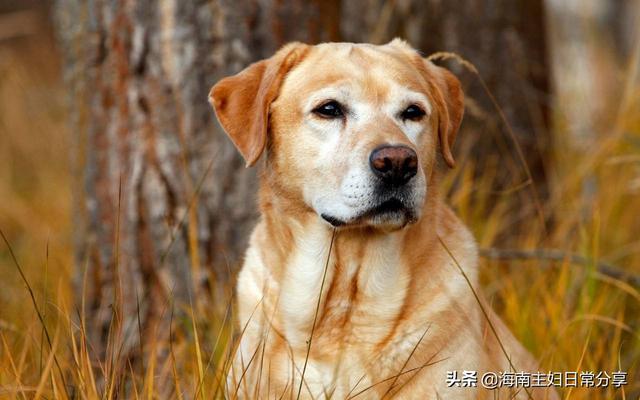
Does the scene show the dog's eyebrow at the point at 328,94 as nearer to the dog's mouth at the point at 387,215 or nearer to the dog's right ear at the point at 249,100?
the dog's right ear at the point at 249,100

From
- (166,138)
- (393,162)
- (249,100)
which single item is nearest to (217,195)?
(166,138)

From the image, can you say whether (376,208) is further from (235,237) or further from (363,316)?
(235,237)

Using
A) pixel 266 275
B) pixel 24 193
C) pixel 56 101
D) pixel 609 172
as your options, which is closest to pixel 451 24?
pixel 609 172

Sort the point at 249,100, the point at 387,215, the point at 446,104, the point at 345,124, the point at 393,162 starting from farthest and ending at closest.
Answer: the point at 446,104
the point at 249,100
the point at 345,124
the point at 387,215
the point at 393,162

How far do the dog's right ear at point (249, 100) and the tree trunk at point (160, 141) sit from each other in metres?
0.79

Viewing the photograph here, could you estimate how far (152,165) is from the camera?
159 inches

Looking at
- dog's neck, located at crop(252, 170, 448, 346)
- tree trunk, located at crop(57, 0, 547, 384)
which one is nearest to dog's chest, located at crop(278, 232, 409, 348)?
dog's neck, located at crop(252, 170, 448, 346)

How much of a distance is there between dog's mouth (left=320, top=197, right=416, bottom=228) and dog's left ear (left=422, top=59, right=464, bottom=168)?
45cm

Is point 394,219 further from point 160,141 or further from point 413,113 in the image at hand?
point 160,141

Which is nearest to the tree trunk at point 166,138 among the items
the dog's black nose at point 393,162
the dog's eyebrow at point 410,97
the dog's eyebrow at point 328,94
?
the dog's eyebrow at point 328,94

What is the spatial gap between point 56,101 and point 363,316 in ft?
18.9

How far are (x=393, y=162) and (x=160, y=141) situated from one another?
1621mm

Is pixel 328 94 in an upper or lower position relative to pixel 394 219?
upper

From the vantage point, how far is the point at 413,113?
10.3ft
